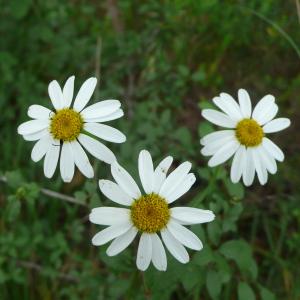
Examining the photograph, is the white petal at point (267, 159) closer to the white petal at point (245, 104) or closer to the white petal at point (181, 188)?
the white petal at point (245, 104)

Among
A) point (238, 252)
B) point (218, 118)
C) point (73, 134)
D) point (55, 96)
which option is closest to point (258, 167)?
point (218, 118)

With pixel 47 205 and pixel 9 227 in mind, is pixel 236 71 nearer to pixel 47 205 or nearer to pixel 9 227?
pixel 47 205

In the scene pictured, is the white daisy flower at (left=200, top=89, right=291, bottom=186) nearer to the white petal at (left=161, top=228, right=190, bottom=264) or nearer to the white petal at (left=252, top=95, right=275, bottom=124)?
the white petal at (left=252, top=95, right=275, bottom=124)

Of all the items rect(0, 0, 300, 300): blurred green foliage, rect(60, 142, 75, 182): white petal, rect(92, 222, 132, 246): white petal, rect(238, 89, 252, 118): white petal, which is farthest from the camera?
rect(0, 0, 300, 300): blurred green foliage

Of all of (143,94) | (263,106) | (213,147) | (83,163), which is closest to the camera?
(83,163)

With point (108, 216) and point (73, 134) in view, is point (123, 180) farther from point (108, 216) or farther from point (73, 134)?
point (73, 134)

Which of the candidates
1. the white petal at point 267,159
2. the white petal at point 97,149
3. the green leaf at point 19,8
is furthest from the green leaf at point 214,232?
the green leaf at point 19,8

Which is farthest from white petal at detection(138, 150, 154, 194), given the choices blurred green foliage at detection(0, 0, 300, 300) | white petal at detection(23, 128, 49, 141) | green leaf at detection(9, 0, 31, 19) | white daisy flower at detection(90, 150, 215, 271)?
green leaf at detection(9, 0, 31, 19)
